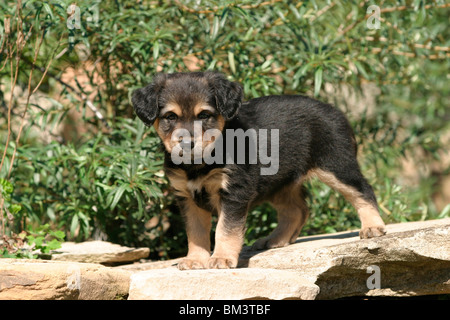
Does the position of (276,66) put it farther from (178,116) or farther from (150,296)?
(150,296)

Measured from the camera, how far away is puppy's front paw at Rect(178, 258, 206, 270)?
481cm

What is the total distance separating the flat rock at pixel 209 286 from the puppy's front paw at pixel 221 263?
1.12 feet

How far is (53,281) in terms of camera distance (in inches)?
169

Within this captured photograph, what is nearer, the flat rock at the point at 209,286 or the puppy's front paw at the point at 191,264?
the flat rock at the point at 209,286

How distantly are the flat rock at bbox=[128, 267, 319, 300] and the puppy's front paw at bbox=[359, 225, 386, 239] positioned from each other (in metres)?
1.15

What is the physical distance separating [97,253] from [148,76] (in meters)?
1.98

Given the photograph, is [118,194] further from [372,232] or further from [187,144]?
[372,232]

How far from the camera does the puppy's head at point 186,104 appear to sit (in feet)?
15.7

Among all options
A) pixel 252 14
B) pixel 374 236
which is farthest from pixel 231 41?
pixel 374 236

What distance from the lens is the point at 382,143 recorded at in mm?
7688

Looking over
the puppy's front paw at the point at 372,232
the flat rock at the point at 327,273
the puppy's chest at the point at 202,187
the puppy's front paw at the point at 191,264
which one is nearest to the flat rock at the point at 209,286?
the flat rock at the point at 327,273

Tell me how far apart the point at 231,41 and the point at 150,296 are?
3.31 m

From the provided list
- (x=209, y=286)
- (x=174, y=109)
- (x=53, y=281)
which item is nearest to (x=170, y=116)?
(x=174, y=109)

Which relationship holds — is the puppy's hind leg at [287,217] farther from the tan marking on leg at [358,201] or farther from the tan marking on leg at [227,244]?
the tan marking on leg at [227,244]
